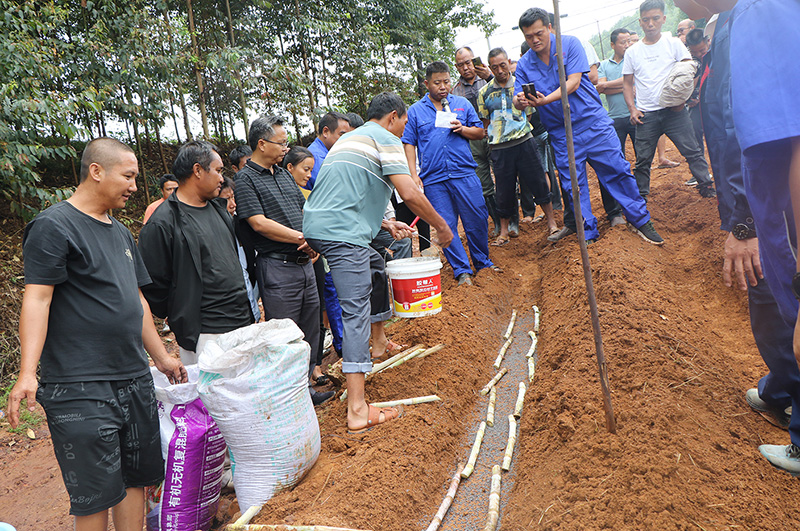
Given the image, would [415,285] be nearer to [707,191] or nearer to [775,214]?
[775,214]

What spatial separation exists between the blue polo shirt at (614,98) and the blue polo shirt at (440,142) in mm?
2551

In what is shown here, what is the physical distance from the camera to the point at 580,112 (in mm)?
5242

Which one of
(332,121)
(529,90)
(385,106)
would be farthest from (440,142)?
(385,106)

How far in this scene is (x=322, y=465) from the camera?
274cm

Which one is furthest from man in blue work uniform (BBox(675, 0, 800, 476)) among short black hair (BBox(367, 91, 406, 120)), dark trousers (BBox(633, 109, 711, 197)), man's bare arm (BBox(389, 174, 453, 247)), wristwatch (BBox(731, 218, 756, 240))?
dark trousers (BBox(633, 109, 711, 197))

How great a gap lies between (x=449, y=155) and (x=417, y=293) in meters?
2.05

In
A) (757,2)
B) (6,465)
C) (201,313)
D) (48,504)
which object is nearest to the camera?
(757,2)

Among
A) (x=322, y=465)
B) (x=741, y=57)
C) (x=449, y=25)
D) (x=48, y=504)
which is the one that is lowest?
(x=48, y=504)

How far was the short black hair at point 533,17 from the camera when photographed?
5.01 metres

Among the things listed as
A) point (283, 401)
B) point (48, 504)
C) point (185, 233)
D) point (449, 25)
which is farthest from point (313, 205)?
point (449, 25)

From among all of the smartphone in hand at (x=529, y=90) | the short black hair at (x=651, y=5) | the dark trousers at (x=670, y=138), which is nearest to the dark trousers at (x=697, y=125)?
the dark trousers at (x=670, y=138)

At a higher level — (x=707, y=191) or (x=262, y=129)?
(x=262, y=129)

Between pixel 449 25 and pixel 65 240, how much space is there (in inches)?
718

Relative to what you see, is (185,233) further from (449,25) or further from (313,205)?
(449,25)
